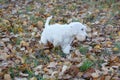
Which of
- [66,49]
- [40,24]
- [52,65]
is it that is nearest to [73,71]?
[52,65]

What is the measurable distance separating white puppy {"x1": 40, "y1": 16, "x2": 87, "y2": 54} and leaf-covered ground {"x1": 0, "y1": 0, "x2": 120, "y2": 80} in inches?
5.3

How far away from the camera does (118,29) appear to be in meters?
5.95

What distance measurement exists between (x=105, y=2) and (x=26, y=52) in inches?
144

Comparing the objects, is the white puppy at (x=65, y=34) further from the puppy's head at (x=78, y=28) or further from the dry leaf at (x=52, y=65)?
the dry leaf at (x=52, y=65)

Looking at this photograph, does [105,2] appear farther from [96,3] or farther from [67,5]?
[67,5]

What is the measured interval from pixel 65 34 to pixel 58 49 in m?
0.37

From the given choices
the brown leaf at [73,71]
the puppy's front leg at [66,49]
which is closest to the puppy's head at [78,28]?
the puppy's front leg at [66,49]

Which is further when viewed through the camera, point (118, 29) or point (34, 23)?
point (34, 23)

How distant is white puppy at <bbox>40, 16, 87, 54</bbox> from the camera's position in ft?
15.3

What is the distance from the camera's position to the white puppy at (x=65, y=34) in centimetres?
465

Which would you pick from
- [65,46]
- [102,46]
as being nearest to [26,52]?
[65,46]

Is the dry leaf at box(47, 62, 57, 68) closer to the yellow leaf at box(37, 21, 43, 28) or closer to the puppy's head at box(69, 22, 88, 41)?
the puppy's head at box(69, 22, 88, 41)

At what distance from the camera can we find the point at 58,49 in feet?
16.3

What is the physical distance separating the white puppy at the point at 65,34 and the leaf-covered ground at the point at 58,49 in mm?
135
